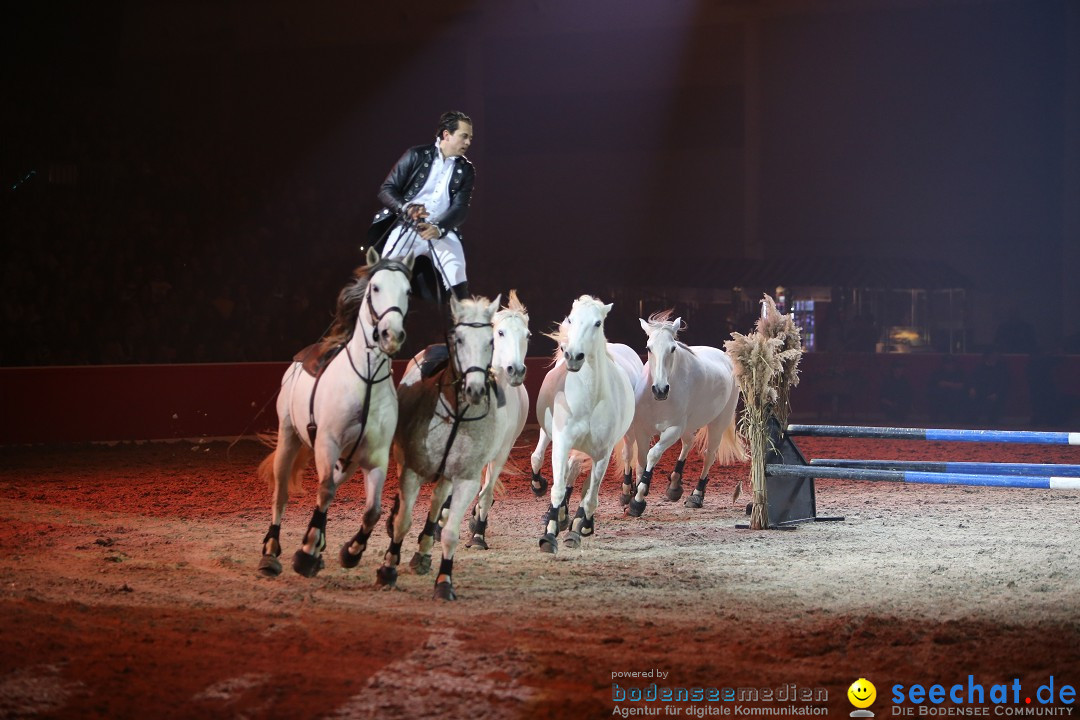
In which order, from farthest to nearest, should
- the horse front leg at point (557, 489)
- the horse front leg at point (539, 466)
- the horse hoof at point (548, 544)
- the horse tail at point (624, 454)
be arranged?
1. the horse tail at point (624, 454)
2. the horse front leg at point (539, 466)
3. the horse front leg at point (557, 489)
4. the horse hoof at point (548, 544)

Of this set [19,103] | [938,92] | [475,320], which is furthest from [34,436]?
[938,92]

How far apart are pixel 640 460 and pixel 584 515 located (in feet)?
5.86

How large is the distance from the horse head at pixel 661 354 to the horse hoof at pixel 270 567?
3.67 m

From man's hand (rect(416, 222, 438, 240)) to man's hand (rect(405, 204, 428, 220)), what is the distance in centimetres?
7

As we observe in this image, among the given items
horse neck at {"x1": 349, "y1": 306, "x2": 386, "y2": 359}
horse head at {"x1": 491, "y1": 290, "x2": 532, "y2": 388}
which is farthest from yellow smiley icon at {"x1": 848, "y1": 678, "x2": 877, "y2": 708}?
horse neck at {"x1": 349, "y1": 306, "x2": 386, "y2": 359}

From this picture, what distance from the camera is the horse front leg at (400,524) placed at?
6250 millimetres

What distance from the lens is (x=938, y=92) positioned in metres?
22.2

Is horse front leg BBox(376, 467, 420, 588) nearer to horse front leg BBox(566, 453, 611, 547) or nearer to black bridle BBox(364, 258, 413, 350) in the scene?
black bridle BBox(364, 258, 413, 350)

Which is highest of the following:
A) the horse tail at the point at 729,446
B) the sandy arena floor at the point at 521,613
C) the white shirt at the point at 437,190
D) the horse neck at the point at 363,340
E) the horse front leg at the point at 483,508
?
the white shirt at the point at 437,190

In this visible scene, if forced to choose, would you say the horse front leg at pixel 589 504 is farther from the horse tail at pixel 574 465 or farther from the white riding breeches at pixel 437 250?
the white riding breeches at pixel 437 250

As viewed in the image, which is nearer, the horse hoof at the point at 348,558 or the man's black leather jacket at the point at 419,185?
the horse hoof at the point at 348,558

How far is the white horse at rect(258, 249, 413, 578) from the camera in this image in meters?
5.89

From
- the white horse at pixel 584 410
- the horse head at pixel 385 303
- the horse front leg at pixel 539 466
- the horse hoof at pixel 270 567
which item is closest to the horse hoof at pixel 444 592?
the horse hoof at pixel 270 567

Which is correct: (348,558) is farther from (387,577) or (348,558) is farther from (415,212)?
(415,212)
